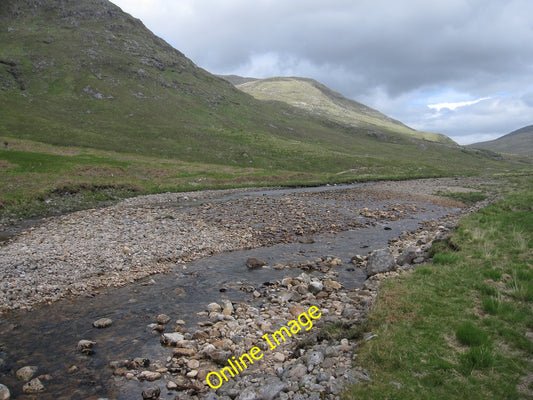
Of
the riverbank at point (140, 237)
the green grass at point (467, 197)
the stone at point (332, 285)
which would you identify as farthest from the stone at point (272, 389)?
the green grass at point (467, 197)

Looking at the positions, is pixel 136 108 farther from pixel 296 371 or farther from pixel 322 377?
pixel 322 377

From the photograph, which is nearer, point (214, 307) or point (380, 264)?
point (214, 307)

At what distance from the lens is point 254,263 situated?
18.2m

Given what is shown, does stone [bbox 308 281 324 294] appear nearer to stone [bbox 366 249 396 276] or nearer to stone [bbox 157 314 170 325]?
stone [bbox 366 249 396 276]

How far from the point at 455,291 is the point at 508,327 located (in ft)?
8.50

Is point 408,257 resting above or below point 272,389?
above

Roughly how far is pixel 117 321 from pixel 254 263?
8.18 metres

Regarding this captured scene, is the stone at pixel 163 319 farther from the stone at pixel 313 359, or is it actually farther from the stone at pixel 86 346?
the stone at pixel 313 359

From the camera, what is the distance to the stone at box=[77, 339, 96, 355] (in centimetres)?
995

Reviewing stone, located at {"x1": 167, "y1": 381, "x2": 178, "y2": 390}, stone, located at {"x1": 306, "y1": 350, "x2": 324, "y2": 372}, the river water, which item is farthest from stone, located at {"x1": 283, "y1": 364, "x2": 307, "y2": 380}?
the river water

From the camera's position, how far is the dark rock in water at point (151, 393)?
26.2 feet

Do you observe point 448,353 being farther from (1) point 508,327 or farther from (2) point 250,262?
(2) point 250,262

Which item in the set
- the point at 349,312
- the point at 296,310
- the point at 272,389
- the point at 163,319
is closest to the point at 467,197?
the point at 349,312

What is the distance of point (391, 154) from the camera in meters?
158
